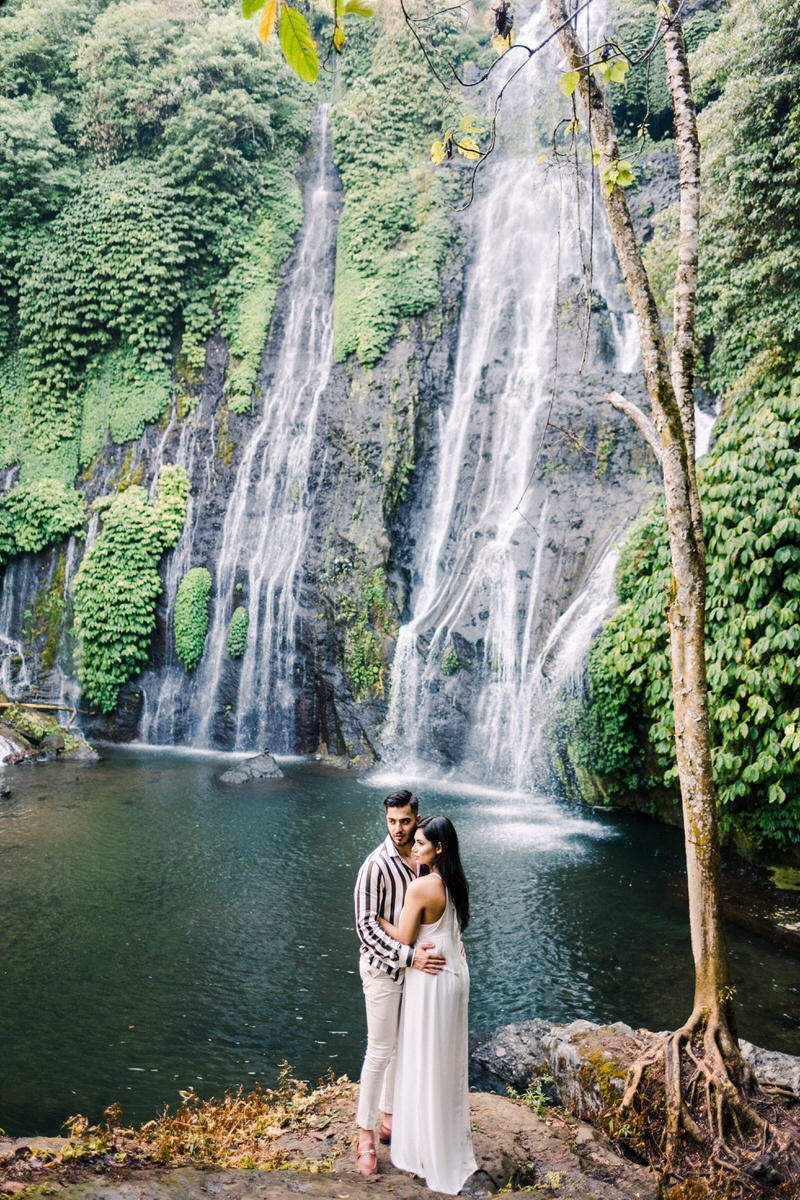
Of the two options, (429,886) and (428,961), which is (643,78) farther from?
(428,961)

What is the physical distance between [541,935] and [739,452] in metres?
5.20

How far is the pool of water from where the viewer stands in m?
5.11

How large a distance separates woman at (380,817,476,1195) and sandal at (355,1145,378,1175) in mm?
92

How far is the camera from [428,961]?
318 centimetres

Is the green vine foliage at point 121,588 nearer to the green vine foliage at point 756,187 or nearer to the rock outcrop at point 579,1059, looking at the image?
the green vine foliage at point 756,187

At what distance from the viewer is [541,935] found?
7.04 m

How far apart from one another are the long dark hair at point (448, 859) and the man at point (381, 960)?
0.61 ft

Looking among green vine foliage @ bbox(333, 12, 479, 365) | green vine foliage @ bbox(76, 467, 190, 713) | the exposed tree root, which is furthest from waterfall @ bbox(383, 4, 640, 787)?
the exposed tree root

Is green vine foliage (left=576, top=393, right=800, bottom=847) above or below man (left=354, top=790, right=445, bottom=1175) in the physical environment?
above

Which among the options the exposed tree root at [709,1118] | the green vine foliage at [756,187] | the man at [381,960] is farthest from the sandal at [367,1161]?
the green vine foliage at [756,187]

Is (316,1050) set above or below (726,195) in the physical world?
below

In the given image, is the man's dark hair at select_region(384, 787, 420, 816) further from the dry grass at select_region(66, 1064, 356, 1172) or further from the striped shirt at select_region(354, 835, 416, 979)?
the dry grass at select_region(66, 1064, 356, 1172)

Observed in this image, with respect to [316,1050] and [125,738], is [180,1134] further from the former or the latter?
[125,738]

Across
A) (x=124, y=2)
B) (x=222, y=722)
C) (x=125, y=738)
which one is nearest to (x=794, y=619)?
(x=222, y=722)
